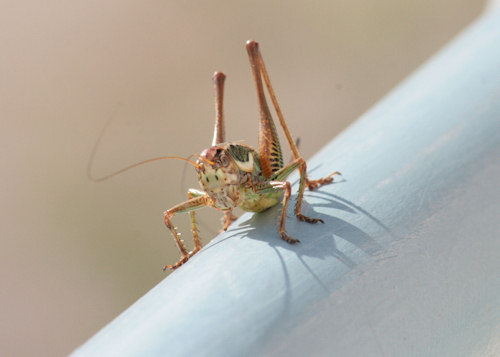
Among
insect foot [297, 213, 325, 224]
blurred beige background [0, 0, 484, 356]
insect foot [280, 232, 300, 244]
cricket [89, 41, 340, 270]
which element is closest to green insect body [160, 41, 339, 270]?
cricket [89, 41, 340, 270]

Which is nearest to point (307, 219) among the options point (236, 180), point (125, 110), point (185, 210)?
point (236, 180)

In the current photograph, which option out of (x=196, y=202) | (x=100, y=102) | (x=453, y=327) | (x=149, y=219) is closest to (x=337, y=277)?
(x=453, y=327)

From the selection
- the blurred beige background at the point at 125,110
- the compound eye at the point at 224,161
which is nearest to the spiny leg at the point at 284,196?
the compound eye at the point at 224,161

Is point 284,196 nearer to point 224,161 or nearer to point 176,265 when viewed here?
point 224,161

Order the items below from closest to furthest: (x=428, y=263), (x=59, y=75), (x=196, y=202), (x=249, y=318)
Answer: (x=249, y=318)
(x=428, y=263)
(x=196, y=202)
(x=59, y=75)

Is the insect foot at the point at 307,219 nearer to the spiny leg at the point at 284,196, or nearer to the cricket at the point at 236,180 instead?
the spiny leg at the point at 284,196

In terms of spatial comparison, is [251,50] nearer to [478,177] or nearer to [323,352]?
[478,177]
